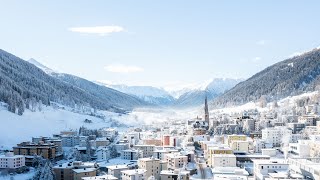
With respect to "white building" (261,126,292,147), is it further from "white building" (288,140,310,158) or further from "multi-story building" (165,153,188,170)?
"multi-story building" (165,153,188,170)

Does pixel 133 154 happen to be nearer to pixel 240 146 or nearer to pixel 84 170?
pixel 84 170

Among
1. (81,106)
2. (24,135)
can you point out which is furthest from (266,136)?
(81,106)

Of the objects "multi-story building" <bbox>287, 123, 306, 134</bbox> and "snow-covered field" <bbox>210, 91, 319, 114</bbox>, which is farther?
"snow-covered field" <bbox>210, 91, 319, 114</bbox>

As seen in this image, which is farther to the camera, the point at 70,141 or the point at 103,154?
the point at 70,141

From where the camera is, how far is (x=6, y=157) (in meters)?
59.7

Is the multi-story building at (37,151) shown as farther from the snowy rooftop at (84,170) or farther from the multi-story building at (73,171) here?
the snowy rooftop at (84,170)

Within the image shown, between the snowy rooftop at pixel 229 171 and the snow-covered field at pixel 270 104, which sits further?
the snow-covered field at pixel 270 104

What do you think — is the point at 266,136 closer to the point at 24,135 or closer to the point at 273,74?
the point at 24,135

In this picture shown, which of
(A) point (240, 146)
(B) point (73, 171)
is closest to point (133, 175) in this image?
(B) point (73, 171)

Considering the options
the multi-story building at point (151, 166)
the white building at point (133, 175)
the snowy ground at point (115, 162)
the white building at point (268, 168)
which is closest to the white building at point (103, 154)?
the snowy ground at point (115, 162)

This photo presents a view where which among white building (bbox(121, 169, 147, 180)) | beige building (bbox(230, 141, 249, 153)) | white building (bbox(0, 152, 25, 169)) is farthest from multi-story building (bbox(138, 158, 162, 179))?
beige building (bbox(230, 141, 249, 153))

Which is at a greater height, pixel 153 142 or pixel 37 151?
pixel 153 142

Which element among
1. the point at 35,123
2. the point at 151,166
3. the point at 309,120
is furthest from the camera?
the point at 35,123

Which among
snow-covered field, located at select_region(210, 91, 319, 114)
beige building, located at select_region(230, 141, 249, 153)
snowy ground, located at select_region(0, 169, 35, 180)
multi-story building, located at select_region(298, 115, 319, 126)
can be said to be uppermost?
snow-covered field, located at select_region(210, 91, 319, 114)
